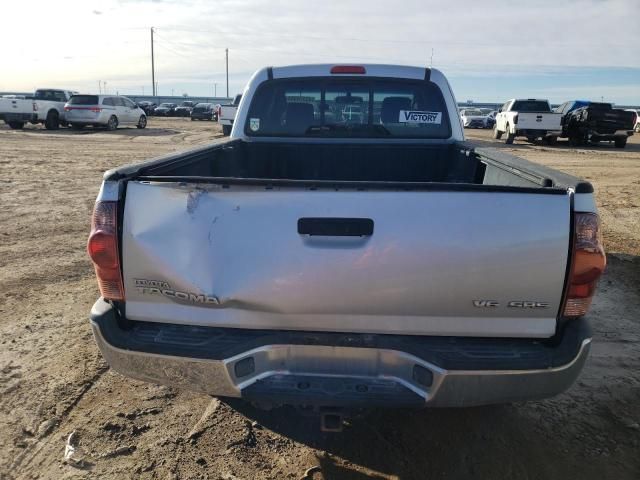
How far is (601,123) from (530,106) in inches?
127

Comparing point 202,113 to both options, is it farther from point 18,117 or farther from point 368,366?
point 368,366

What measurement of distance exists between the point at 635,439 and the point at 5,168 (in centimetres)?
1431

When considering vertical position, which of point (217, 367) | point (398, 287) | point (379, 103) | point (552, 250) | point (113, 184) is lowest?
point (217, 367)

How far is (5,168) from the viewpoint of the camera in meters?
13.0

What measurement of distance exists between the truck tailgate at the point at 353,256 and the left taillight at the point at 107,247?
0.20 feet

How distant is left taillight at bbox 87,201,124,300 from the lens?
7.45 ft

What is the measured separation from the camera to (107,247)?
229cm

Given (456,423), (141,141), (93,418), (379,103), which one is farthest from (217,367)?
(141,141)

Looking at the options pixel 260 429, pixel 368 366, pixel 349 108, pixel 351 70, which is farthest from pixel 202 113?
pixel 368 366

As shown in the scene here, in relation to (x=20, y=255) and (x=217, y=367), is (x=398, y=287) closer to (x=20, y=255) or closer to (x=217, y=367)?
(x=217, y=367)

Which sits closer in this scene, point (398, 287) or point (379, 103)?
point (398, 287)

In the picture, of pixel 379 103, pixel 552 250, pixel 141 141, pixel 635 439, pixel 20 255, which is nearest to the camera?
pixel 552 250

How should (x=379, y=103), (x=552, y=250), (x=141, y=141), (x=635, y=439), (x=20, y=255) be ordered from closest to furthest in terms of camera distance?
(x=552, y=250) < (x=635, y=439) < (x=379, y=103) < (x=20, y=255) < (x=141, y=141)

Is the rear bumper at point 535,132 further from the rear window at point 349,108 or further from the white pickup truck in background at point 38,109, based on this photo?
the white pickup truck in background at point 38,109
